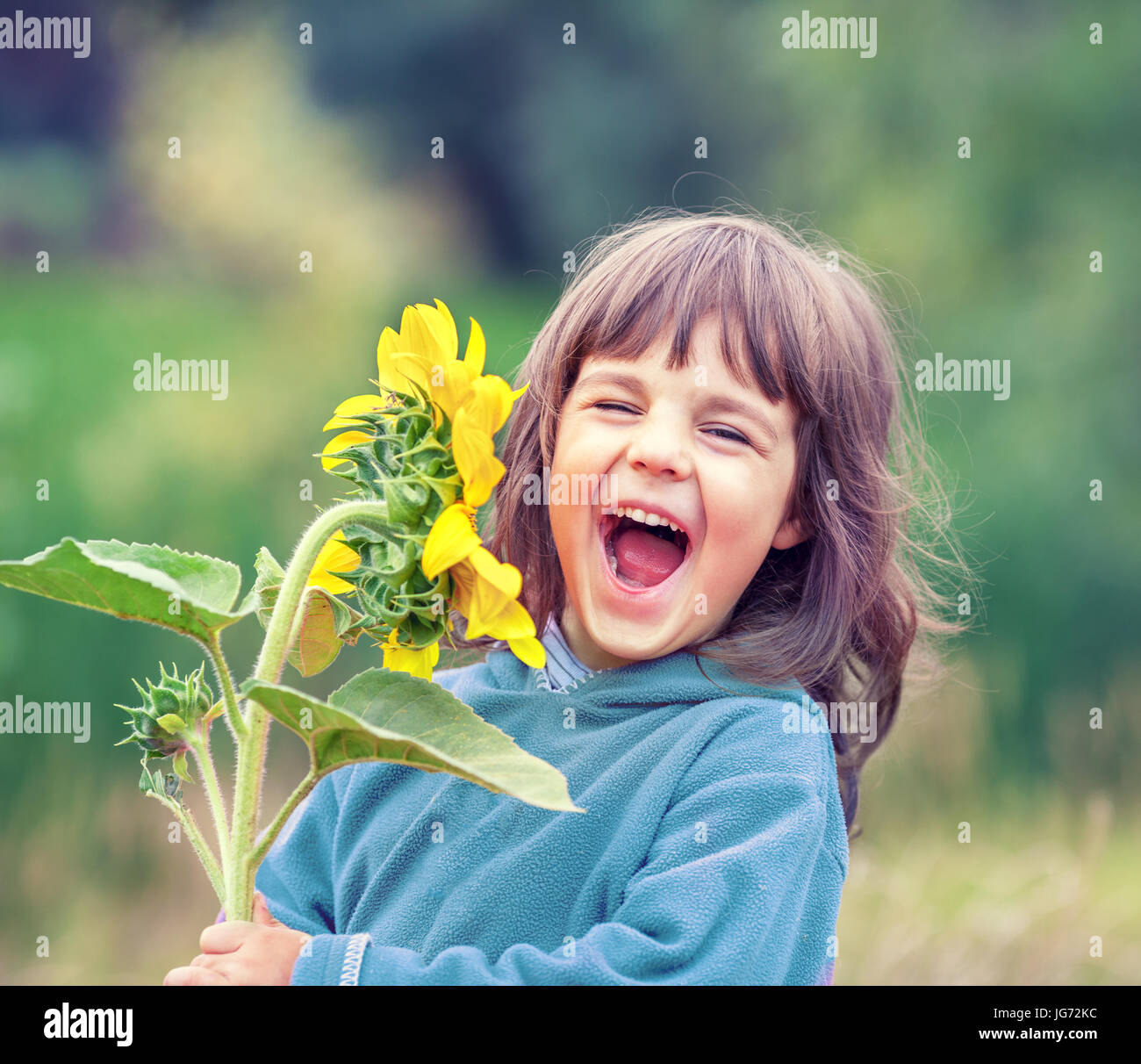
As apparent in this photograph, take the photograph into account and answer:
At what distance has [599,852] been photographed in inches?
40.8

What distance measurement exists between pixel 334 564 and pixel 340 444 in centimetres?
10

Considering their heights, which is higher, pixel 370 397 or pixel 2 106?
pixel 2 106

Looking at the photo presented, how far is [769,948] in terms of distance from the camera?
2.88 ft

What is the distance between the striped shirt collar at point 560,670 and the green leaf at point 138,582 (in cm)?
52

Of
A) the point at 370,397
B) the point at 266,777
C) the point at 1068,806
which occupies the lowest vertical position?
the point at 1068,806

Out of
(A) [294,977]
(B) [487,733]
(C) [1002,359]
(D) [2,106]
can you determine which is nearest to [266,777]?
(A) [294,977]

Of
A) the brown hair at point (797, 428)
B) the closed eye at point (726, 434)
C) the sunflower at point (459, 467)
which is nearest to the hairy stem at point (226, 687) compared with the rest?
the sunflower at point (459, 467)

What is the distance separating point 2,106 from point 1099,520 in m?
4.62

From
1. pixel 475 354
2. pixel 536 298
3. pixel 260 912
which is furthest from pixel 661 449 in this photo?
pixel 536 298

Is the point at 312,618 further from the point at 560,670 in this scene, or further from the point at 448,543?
the point at 560,670

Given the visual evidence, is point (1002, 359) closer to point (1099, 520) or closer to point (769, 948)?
point (1099, 520)

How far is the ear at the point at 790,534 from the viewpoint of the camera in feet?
4.04

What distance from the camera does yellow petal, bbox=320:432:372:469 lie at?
0.82m

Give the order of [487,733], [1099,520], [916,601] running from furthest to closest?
[1099,520]
[916,601]
[487,733]
